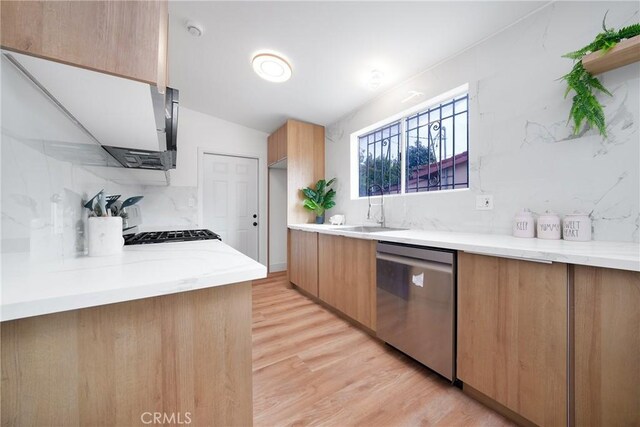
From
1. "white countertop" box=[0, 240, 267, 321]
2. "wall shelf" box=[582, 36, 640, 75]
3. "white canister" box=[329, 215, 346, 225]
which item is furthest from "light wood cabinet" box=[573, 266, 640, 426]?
"white canister" box=[329, 215, 346, 225]

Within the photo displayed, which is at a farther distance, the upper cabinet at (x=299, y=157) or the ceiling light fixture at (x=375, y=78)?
the upper cabinet at (x=299, y=157)

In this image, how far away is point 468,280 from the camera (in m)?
1.26

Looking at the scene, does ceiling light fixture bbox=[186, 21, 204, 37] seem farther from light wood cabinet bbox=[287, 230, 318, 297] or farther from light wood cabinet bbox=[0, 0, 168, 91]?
light wood cabinet bbox=[287, 230, 318, 297]

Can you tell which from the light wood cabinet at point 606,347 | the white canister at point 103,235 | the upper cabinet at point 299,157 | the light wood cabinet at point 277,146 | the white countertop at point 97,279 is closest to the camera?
the white countertop at point 97,279

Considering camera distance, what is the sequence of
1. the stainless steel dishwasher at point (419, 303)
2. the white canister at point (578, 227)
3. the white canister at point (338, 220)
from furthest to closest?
1. the white canister at point (338, 220)
2. the stainless steel dishwasher at point (419, 303)
3. the white canister at point (578, 227)

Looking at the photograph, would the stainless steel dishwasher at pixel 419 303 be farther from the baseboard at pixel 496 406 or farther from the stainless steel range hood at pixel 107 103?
the stainless steel range hood at pixel 107 103

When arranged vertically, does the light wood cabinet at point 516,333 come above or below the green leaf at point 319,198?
below

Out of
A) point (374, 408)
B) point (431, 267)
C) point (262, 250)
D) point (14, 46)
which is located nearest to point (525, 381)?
point (431, 267)

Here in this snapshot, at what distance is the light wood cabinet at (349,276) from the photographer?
1.90 metres

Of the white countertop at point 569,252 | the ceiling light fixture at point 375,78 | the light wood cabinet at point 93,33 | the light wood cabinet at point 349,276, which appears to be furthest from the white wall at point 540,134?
the light wood cabinet at point 93,33

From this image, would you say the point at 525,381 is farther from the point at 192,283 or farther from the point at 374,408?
the point at 192,283

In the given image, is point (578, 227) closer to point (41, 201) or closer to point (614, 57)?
point (614, 57)

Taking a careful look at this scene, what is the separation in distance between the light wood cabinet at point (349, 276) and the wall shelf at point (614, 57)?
60.6 inches

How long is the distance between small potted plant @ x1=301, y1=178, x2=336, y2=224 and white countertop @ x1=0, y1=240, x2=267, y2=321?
2.40m
